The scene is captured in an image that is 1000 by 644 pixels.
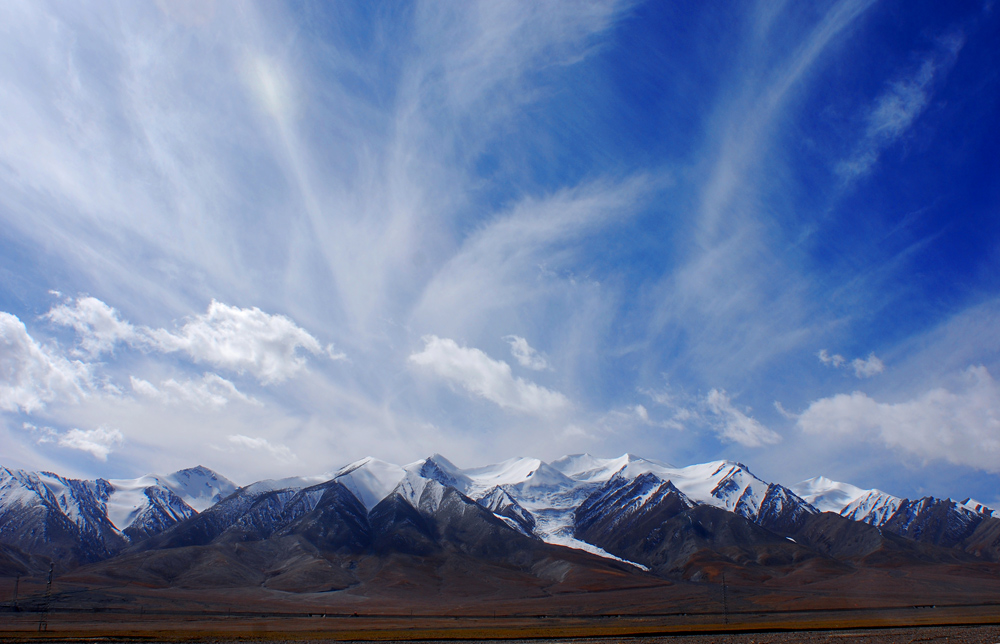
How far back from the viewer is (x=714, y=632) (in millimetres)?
77062

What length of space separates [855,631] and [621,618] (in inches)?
1782

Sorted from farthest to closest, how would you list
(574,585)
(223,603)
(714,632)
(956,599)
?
(574,585) < (956,599) < (223,603) < (714,632)

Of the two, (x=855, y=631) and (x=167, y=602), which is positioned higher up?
(x=855, y=631)

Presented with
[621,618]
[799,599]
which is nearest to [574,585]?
[799,599]

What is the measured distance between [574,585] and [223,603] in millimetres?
105477

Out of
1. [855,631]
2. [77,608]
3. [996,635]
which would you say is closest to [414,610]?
[77,608]

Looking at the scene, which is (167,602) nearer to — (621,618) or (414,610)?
(414,610)

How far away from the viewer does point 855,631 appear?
75.6m

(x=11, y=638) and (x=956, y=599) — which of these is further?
(x=956, y=599)

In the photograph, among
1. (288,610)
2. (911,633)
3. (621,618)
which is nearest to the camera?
(911,633)

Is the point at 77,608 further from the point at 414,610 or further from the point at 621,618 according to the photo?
the point at 621,618

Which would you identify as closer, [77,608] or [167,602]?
[77,608]

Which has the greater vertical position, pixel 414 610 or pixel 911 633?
pixel 911 633

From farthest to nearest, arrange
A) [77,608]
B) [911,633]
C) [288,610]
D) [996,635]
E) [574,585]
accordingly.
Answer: [574,585]
[288,610]
[77,608]
[911,633]
[996,635]
